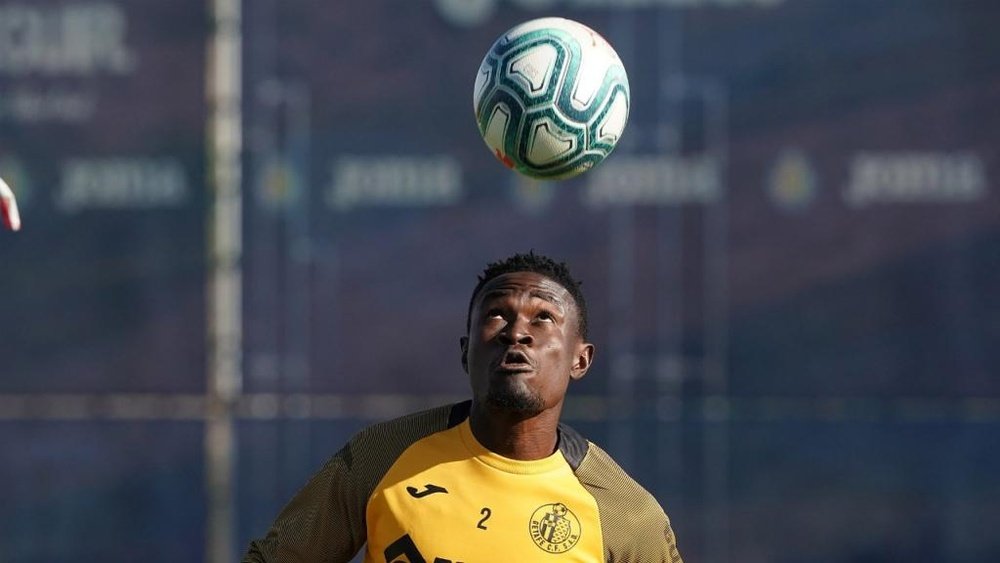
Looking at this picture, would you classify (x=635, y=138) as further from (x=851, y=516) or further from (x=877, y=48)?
(x=851, y=516)

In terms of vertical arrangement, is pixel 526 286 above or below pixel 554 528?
above

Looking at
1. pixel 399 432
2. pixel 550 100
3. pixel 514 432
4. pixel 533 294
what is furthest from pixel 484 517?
pixel 550 100

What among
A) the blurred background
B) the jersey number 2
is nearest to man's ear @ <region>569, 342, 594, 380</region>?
the jersey number 2

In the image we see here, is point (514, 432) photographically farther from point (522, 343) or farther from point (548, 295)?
point (548, 295)

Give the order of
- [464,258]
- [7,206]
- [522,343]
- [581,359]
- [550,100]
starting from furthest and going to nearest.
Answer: [464,258] < [550,100] < [581,359] < [522,343] < [7,206]

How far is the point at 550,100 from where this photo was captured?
16.3 feet

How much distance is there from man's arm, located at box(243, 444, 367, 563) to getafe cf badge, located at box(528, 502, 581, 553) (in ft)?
1.29

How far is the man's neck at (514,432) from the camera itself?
4.07 m

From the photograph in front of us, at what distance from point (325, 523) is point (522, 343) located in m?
0.60

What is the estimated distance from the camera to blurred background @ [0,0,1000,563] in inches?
300

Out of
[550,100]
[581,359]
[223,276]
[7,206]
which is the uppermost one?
[550,100]

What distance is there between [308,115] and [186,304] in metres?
0.99

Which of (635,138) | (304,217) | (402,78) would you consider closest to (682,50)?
(635,138)

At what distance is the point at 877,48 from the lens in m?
7.69
